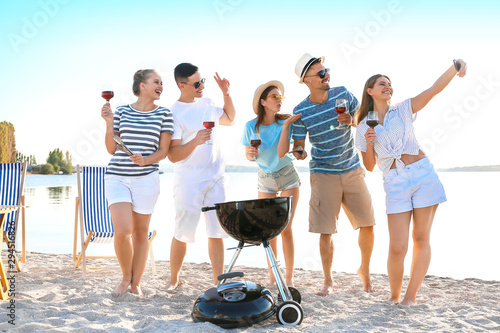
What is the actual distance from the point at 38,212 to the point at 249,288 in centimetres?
1081

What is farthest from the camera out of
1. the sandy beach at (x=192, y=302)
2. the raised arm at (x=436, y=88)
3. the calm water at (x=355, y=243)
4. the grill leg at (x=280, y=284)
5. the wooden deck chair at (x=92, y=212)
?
the calm water at (x=355, y=243)

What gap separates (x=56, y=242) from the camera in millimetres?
7887

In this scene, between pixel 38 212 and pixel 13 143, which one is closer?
pixel 38 212

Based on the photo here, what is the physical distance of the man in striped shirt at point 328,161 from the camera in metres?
4.04

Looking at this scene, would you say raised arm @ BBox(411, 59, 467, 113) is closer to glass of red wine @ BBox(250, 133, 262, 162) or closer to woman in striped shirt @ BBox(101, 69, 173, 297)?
glass of red wine @ BBox(250, 133, 262, 162)

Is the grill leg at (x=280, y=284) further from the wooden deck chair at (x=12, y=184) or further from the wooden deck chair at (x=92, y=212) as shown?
the wooden deck chair at (x=12, y=184)

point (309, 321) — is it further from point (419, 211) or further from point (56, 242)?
point (56, 242)

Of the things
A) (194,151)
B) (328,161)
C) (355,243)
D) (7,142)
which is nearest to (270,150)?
(328,161)

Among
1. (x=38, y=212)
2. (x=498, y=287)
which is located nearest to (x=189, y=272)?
(x=498, y=287)

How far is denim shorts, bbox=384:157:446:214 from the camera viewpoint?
11.7 ft

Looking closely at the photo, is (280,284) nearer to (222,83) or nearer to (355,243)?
(222,83)

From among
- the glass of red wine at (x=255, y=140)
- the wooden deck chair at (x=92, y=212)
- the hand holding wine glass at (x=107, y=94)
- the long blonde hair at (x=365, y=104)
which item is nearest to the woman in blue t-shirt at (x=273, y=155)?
the glass of red wine at (x=255, y=140)

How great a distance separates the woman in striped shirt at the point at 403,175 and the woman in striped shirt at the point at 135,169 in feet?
5.76

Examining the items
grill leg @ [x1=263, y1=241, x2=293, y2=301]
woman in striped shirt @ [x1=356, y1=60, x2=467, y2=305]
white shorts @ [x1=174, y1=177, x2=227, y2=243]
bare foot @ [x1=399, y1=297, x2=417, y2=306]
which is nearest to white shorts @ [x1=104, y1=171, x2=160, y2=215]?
white shorts @ [x1=174, y1=177, x2=227, y2=243]
